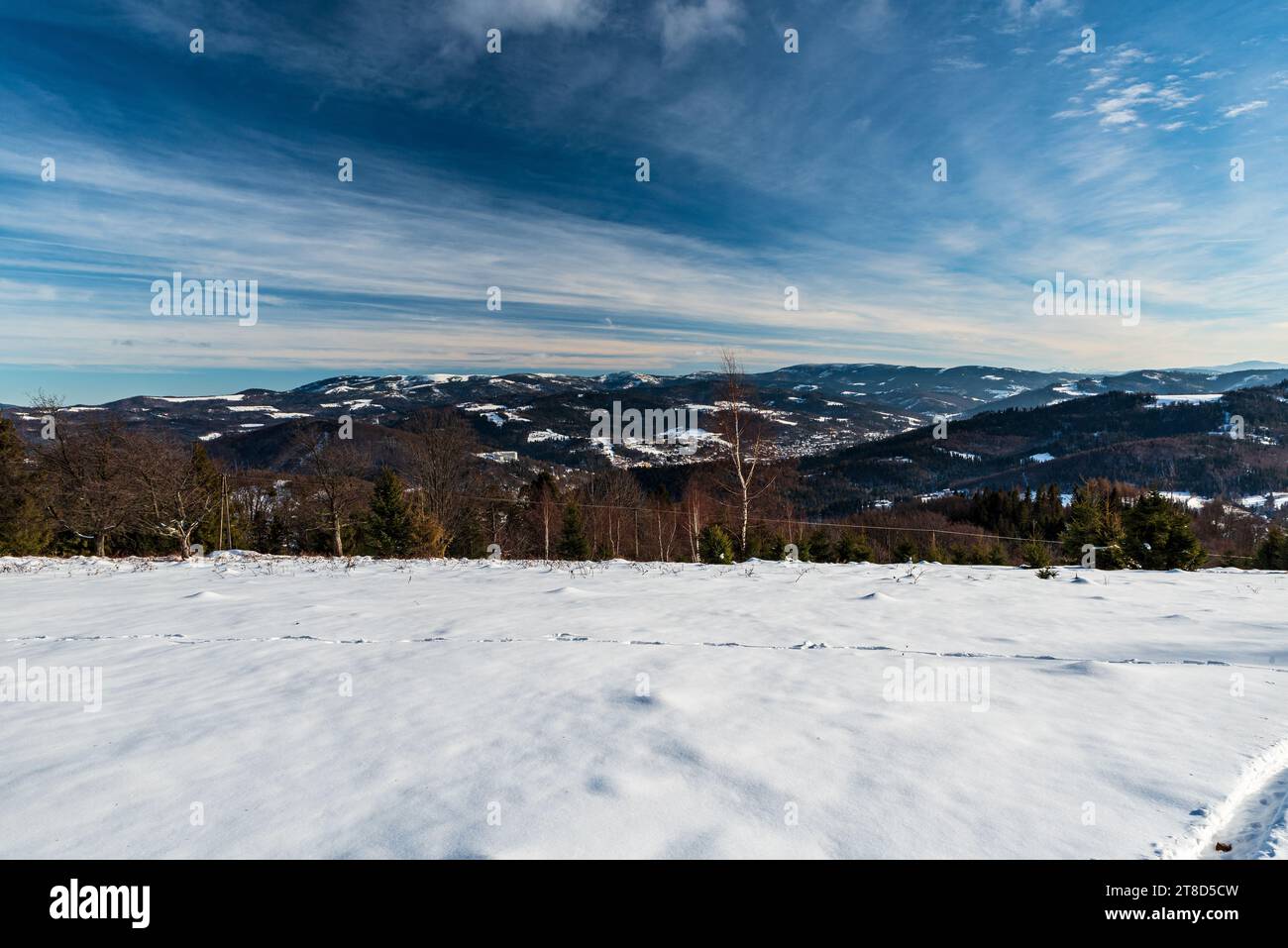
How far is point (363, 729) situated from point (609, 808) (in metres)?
2.06

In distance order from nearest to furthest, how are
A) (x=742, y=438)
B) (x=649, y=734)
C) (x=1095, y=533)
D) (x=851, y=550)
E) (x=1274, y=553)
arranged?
(x=649, y=734), (x=742, y=438), (x=1095, y=533), (x=1274, y=553), (x=851, y=550)

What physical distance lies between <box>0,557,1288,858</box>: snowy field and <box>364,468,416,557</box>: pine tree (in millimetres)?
26158

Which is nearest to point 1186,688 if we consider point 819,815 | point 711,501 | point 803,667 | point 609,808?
point 803,667

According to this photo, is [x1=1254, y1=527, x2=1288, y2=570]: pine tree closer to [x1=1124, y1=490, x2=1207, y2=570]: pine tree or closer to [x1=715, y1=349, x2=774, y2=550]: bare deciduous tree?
[x1=1124, y1=490, x2=1207, y2=570]: pine tree

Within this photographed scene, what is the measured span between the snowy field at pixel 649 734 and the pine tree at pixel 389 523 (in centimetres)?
2616

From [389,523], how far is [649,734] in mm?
33932

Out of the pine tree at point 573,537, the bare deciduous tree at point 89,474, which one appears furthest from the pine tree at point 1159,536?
the bare deciduous tree at point 89,474

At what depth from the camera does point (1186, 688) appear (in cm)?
459

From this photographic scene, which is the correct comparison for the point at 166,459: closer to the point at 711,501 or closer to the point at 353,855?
the point at 711,501

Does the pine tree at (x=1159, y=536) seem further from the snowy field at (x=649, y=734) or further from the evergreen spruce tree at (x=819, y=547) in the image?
the snowy field at (x=649, y=734)

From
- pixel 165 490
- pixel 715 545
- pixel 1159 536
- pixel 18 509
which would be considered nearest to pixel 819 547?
pixel 715 545

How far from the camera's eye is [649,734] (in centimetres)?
368

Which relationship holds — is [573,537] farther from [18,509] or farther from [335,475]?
[18,509]

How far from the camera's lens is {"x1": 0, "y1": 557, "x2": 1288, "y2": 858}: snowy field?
102 inches
